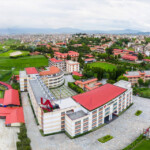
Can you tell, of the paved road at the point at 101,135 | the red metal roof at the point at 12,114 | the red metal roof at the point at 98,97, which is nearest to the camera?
the paved road at the point at 101,135

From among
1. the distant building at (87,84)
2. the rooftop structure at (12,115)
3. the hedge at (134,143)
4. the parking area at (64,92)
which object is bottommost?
the hedge at (134,143)

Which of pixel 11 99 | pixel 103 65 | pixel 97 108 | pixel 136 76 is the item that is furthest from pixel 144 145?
pixel 103 65

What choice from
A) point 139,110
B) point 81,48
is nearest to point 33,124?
point 139,110

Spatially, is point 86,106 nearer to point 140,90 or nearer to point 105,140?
point 105,140

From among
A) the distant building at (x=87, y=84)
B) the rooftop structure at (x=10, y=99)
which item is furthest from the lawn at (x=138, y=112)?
the rooftop structure at (x=10, y=99)

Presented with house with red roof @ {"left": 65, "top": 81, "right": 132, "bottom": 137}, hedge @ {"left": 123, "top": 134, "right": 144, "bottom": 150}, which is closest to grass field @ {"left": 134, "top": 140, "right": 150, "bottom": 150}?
hedge @ {"left": 123, "top": 134, "right": 144, "bottom": 150}

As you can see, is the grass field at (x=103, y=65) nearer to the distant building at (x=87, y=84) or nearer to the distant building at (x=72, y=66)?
the distant building at (x=72, y=66)
